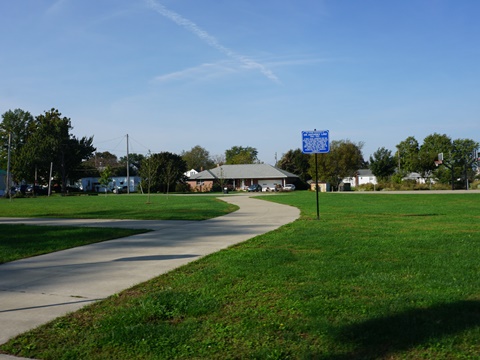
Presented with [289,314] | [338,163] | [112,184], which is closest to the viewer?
[289,314]

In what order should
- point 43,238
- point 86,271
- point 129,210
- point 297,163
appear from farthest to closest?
point 297,163 → point 129,210 → point 43,238 → point 86,271

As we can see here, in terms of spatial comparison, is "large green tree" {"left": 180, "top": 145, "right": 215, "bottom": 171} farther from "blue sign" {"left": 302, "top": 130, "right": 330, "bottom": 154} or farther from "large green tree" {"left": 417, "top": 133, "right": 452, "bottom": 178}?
"blue sign" {"left": 302, "top": 130, "right": 330, "bottom": 154}

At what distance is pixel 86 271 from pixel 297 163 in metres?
93.0

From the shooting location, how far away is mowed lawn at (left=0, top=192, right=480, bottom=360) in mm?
4395

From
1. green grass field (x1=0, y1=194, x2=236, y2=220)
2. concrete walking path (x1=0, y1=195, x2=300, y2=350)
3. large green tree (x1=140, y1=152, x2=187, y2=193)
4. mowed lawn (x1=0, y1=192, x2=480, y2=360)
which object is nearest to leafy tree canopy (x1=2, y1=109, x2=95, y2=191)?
large green tree (x1=140, y1=152, x2=187, y2=193)

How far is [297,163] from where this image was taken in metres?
100

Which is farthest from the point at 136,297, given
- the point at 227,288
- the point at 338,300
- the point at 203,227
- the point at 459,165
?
the point at 459,165

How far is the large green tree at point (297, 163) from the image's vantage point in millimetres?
99000

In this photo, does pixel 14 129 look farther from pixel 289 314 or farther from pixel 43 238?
pixel 289 314

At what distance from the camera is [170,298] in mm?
6152

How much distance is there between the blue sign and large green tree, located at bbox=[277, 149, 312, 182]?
Answer: 75.9 meters

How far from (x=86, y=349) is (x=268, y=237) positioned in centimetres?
815

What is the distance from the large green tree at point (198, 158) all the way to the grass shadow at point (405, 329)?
13758 cm

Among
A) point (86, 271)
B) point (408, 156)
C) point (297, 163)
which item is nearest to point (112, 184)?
point (297, 163)
